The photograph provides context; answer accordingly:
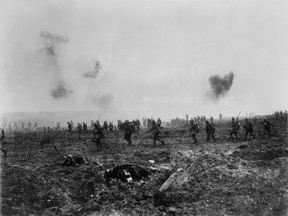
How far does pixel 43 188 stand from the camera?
862 centimetres

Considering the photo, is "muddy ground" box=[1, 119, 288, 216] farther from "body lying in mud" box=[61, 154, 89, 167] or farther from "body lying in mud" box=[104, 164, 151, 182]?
"body lying in mud" box=[61, 154, 89, 167]

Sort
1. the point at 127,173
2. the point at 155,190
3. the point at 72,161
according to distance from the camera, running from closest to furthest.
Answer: the point at 155,190 → the point at 127,173 → the point at 72,161

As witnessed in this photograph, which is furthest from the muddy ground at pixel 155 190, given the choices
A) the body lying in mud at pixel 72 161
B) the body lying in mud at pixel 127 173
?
the body lying in mud at pixel 72 161

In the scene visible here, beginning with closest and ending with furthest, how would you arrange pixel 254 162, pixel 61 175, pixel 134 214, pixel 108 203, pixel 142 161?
pixel 134 214
pixel 108 203
pixel 61 175
pixel 254 162
pixel 142 161

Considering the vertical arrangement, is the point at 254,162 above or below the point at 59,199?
above

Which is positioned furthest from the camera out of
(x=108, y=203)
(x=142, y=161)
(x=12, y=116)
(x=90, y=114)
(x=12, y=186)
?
(x=90, y=114)

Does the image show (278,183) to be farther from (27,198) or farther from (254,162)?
(27,198)

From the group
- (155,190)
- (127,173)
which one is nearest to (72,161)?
(127,173)

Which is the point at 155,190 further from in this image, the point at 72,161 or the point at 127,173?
the point at 72,161

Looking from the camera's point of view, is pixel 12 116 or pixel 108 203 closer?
pixel 108 203

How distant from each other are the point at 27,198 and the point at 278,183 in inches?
330

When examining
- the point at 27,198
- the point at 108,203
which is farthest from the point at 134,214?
the point at 27,198

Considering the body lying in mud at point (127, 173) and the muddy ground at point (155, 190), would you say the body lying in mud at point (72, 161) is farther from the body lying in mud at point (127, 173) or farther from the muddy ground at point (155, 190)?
the body lying in mud at point (127, 173)

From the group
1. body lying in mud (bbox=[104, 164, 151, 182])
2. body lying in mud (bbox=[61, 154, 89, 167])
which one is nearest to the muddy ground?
body lying in mud (bbox=[104, 164, 151, 182])
